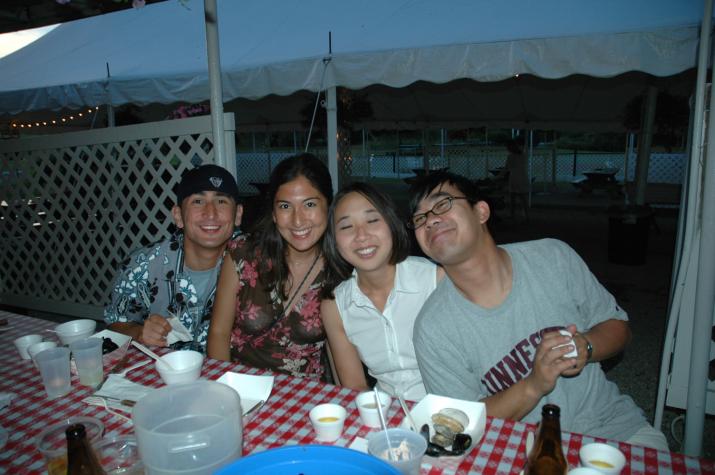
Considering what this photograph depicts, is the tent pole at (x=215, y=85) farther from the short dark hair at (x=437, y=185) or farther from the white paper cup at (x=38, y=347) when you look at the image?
the short dark hair at (x=437, y=185)

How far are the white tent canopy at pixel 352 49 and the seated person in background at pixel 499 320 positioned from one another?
247 cm

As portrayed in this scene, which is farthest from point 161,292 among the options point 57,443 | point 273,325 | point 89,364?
point 57,443

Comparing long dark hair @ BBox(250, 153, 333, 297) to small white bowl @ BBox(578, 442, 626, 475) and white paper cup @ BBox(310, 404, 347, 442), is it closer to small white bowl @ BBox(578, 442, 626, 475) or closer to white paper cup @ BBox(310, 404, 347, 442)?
white paper cup @ BBox(310, 404, 347, 442)

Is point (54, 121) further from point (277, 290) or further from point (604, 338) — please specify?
point (604, 338)

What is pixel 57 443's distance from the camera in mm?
1372

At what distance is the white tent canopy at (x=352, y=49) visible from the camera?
370cm

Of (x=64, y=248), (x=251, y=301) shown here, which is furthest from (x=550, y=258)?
(x=64, y=248)

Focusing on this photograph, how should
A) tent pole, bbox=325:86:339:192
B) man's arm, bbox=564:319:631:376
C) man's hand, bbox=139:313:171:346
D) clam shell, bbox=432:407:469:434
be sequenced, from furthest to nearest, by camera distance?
tent pole, bbox=325:86:339:192 → man's hand, bbox=139:313:171:346 → man's arm, bbox=564:319:631:376 → clam shell, bbox=432:407:469:434

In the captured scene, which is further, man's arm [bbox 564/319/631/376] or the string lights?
the string lights

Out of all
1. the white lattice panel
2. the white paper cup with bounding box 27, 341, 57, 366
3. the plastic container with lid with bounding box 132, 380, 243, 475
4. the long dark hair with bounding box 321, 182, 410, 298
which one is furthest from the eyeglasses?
the white lattice panel

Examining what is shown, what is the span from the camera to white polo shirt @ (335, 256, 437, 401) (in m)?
2.19

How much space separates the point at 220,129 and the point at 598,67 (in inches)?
121

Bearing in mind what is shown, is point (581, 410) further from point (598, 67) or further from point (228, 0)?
point (228, 0)

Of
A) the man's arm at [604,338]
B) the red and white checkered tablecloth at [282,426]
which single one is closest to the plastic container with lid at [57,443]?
the red and white checkered tablecloth at [282,426]
